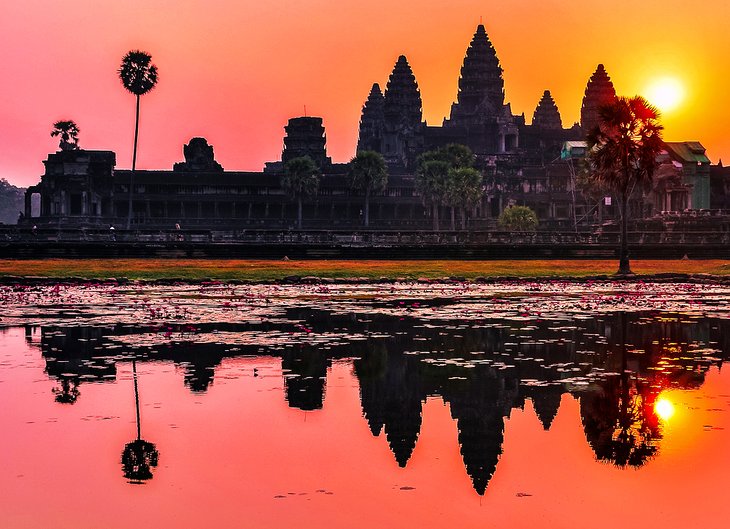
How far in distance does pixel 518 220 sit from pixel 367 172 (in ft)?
89.4

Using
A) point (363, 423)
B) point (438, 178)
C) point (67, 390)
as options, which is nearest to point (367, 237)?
point (67, 390)

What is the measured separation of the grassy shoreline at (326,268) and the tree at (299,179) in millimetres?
85286

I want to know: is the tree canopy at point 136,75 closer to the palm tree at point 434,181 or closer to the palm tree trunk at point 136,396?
the palm tree at point 434,181

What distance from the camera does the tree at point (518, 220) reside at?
132750mm

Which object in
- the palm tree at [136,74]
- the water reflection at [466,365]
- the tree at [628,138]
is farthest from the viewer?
the palm tree at [136,74]

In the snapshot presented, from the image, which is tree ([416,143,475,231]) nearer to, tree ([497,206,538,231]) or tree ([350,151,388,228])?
tree ([350,151,388,228])

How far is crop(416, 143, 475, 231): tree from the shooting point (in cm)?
15038

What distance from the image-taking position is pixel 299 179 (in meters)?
154

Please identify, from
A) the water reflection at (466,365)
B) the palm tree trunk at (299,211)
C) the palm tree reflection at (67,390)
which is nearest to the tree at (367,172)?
the palm tree trunk at (299,211)

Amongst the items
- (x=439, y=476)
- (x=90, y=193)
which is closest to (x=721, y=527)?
(x=439, y=476)

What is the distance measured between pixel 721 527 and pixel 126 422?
7.19 m

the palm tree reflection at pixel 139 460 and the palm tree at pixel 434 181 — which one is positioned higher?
the palm tree at pixel 434 181

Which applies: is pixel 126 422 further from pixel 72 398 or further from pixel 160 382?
pixel 160 382

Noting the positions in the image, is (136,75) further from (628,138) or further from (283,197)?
(628,138)
